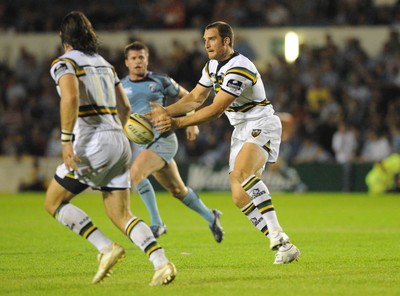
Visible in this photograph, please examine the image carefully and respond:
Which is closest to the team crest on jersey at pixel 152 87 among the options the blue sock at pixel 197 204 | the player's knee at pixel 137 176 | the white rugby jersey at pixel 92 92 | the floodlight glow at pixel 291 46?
the player's knee at pixel 137 176

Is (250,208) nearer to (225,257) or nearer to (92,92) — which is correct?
(225,257)

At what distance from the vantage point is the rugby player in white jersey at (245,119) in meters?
9.39

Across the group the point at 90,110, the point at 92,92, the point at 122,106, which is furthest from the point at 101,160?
the point at 122,106

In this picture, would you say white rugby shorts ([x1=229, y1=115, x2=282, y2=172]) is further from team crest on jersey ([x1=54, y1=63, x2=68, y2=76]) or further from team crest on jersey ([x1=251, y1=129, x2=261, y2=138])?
team crest on jersey ([x1=54, y1=63, x2=68, y2=76])

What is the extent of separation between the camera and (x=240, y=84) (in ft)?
30.5

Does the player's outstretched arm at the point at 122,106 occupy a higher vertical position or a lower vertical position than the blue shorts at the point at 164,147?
higher

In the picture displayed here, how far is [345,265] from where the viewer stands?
9.27m

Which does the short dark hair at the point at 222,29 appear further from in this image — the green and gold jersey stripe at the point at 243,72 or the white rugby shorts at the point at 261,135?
the white rugby shorts at the point at 261,135

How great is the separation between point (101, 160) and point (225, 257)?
290cm

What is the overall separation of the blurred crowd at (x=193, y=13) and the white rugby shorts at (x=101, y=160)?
65.0 ft

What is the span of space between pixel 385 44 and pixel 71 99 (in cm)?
1848

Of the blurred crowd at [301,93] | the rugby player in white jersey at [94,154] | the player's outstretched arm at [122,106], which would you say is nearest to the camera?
the rugby player in white jersey at [94,154]

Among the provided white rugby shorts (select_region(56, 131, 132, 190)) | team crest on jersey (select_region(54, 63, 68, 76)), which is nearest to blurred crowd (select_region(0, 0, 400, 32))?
white rugby shorts (select_region(56, 131, 132, 190))

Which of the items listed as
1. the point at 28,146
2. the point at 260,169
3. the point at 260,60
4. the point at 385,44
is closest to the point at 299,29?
the point at 260,60
